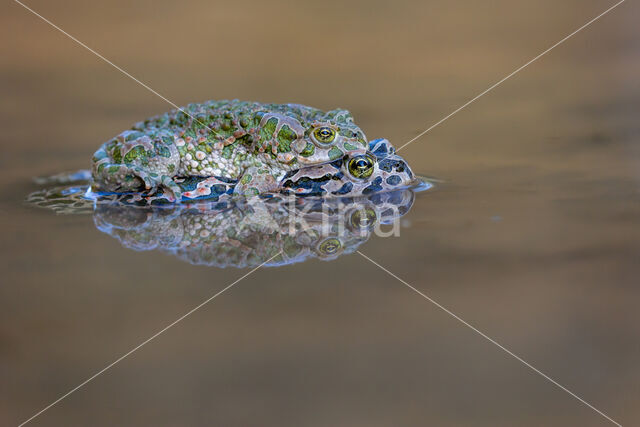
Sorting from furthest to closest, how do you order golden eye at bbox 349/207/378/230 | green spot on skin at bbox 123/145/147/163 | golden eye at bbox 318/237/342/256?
green spot on skin at bbox 123/145/147/163
golden eye at bbox 349/207/378/230
golden eye at bbox 318/237/342/256

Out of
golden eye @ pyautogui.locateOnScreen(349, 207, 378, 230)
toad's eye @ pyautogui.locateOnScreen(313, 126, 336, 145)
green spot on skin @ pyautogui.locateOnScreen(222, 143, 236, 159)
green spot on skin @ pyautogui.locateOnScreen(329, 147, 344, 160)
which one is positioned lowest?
golden eye @ pyautogui.locateOnScreen(349, 207, 378, 230)

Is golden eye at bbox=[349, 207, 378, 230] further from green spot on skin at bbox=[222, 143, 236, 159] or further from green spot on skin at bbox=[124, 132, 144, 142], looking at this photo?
green spot on skin at bbox=[124, 132, 144, 142]

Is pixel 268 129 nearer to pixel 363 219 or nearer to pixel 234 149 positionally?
pixel 234 149

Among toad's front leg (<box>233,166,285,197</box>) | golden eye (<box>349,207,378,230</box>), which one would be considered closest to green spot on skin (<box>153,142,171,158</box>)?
toad's front leg (<box>233,166,285,197</box>)

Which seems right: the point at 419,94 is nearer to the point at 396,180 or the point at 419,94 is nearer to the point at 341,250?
the point at 396,180

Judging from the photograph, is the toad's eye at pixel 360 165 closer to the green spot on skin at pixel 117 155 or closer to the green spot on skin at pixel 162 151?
the green spot on skin at pixel 162 151

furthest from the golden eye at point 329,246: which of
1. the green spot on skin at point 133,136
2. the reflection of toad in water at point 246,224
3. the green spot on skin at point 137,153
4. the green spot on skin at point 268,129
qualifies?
the green spot on skin at point 133,136
